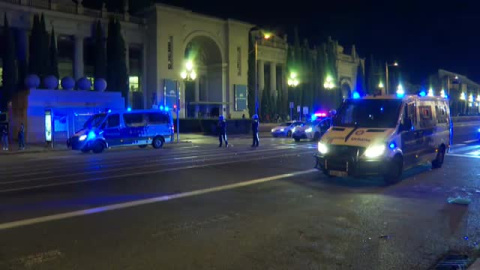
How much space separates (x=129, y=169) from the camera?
1520 cm

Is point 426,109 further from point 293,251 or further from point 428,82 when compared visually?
point 428,82

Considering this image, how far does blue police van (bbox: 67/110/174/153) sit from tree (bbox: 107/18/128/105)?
77.3 feet

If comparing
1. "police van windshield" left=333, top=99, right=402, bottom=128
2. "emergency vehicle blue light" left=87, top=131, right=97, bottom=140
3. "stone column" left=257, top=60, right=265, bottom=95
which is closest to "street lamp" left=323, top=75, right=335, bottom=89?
"stone column" left=257, top=60, right=265, bottom=95

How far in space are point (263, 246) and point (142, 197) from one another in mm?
4260

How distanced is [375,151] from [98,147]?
1642 cm

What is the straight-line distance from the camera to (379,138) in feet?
36.0

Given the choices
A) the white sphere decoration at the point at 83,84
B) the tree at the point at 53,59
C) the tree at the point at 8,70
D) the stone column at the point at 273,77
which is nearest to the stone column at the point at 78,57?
the tree at the point at 53,59

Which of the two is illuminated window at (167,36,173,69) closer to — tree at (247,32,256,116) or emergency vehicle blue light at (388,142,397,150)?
tree at (247,32,256,116)

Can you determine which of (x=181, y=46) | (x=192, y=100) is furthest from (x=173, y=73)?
(x=192, y=100)

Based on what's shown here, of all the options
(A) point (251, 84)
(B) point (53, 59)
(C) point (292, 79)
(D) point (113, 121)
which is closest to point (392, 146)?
(D) point (113, 121)

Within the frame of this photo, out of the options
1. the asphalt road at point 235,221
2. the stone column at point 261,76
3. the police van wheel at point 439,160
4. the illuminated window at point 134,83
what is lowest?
the asphalt road at point 235,221

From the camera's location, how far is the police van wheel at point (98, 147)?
23.8 metres

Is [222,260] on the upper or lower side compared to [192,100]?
lower

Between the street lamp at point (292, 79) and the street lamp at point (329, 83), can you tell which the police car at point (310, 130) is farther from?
the street lamp at point (329, 83)
